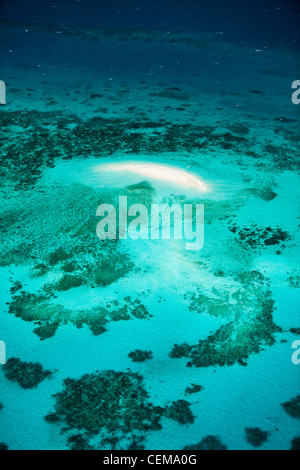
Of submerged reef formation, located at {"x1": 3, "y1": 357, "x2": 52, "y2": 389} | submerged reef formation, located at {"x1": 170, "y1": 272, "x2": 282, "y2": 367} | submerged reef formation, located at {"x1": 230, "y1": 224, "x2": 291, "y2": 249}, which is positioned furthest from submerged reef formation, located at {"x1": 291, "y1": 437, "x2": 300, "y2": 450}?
submerged reef formation, located at {"x1": 230, "y1": 224, "x2": 291, "y2": 249}

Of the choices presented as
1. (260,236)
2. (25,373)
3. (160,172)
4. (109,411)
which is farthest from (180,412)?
(160,172)

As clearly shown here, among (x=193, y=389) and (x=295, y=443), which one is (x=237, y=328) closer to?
(x=193, y=389)

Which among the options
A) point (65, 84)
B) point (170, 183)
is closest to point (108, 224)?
point (170, 183)

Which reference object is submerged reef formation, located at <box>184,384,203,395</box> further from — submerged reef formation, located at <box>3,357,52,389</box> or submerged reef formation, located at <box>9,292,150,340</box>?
submerged reef formation, located at <box>3,357,52,389</box>

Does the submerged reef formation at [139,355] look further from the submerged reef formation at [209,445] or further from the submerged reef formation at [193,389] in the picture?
the submerged reef formation at [209,445]

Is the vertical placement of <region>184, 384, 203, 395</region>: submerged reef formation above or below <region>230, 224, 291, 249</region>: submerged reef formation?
below

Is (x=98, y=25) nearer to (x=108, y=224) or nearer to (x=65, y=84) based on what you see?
(x=65, y=84)

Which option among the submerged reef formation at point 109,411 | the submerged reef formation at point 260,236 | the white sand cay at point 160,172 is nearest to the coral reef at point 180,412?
the submerged reef formation at point 109,411
